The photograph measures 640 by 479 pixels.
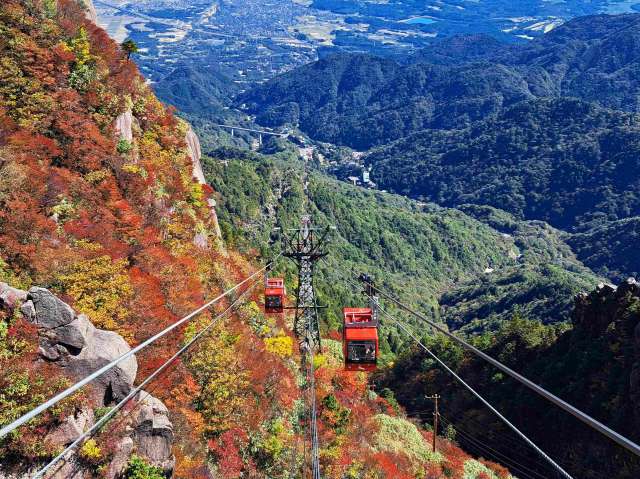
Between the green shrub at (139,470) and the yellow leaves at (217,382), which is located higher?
the green shrub at (139,470)

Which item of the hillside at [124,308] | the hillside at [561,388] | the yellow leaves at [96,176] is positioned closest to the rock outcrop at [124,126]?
the hillside at [124,308]

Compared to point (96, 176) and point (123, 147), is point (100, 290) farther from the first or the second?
point (123, 147)

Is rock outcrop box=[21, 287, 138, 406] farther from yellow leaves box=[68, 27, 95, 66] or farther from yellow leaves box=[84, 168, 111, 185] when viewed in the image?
yellow leaves box=[68, 27, 95, 66]

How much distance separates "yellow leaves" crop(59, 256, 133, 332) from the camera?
22000 mm

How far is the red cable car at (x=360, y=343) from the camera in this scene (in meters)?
24.3

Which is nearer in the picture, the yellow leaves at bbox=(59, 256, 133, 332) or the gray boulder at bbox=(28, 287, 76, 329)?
the gray boulder at bbox=(28, 287, 76, 329)

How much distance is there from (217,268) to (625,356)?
34.5 meters

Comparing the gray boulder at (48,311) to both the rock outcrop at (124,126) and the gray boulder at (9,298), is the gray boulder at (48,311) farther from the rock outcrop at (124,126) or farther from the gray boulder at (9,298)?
the rock outcrop at (124,126)

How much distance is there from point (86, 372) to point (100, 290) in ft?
20.7

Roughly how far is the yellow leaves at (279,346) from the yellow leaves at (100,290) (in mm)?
13768

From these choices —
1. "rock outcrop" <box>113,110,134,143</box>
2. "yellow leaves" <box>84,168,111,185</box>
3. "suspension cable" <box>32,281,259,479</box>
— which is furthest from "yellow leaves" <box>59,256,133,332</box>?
"rock outcrop" <box>113,110,134,143</box>

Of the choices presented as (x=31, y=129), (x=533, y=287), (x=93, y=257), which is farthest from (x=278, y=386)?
(x=533, y=287)

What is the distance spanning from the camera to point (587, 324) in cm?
5450

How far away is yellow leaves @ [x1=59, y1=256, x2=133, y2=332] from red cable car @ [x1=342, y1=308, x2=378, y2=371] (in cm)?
944
